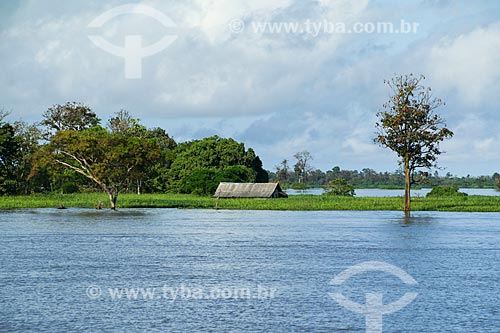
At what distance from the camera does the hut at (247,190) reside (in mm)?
94938

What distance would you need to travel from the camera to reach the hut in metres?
94.9

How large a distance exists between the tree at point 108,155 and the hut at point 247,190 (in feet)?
72.8

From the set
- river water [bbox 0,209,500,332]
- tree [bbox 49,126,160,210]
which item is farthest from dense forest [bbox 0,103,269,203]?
river water [bbox 0,209,500,332]

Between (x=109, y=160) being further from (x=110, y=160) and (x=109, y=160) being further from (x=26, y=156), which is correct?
(x=26, y=156)

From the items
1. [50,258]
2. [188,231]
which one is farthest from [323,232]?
[50,258]

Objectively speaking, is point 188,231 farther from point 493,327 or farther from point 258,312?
point 493,327

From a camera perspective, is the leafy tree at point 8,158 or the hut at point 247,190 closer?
the leafy tree at point 8,158

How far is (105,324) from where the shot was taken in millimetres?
19609

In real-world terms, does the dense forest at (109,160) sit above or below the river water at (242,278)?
above

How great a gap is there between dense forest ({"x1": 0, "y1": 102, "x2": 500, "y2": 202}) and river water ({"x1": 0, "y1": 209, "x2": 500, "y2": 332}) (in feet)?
72.0

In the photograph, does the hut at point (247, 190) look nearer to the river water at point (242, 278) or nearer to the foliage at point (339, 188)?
the foliage at point (339, 188)

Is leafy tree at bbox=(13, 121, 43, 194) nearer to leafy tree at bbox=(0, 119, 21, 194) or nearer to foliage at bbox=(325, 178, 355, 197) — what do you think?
leafy tree at bbox=(0, 119, 21, 194)

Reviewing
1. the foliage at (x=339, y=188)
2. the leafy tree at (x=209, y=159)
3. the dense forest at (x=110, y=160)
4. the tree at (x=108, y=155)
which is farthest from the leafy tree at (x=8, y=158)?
the foliage at (x=339, y=188)

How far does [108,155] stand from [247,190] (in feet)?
89.6
